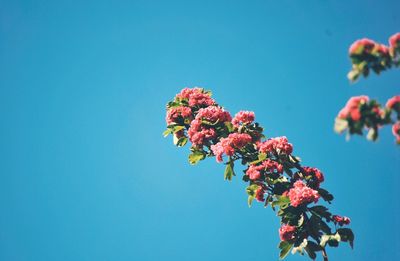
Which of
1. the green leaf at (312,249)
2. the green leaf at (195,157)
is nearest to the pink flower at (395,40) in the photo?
the green leaf at (312,249)

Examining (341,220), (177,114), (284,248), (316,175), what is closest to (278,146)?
(316,175)

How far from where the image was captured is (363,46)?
15.8ft

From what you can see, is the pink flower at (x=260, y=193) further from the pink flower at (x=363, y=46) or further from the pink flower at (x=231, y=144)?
the pink flower at (x=363, y=46)

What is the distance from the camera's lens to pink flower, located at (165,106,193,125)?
8.84 metres

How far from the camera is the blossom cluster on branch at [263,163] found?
6.71 metres

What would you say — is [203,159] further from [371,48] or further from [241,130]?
[371,48]

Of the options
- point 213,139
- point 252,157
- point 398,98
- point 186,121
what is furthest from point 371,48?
point 186,121

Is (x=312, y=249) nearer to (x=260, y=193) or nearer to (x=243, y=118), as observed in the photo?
(x=260, y=193)

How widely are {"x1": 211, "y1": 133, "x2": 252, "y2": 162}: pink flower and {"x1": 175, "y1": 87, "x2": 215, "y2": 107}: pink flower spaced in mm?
1573

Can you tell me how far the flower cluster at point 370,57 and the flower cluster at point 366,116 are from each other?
50 centimetres

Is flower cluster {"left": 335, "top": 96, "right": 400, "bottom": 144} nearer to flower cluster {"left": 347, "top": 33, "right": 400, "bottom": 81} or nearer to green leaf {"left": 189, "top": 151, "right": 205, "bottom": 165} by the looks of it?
flower cluster {"left": 347, "top": 33, "right": 400, "bottom": 81}

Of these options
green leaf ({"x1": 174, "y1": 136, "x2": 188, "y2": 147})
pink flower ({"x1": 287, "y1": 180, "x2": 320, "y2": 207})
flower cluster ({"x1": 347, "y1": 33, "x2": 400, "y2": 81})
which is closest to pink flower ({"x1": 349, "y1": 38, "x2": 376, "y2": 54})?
flower cluster ({"x1": 347, "y1": 33, "x2": 400, "y2": 81})

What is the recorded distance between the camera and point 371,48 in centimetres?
483

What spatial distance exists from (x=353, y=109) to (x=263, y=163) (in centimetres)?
310
